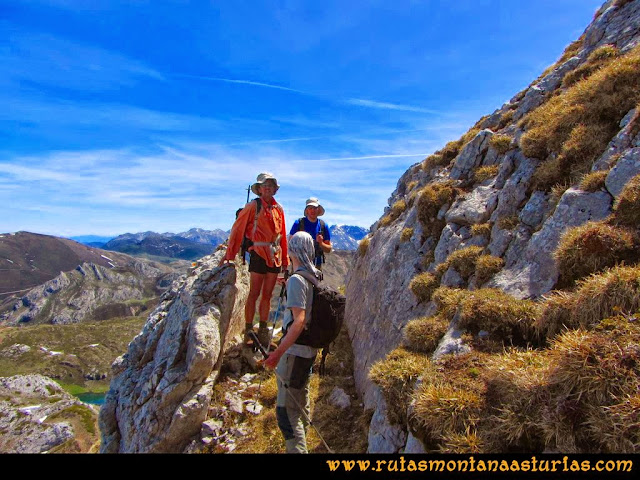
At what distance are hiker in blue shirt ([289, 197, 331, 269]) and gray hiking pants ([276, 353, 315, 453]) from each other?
22.1ft

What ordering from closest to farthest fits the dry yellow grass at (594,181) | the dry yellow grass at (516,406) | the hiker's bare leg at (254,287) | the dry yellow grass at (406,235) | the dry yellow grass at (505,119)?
the dry yellow grass at (516,406) → the dry yellow grass at (594,181) → the hiker's bare leg at (254,287) → the dry yellow grass at (406,235) → the dry yellow grass at (505,119)

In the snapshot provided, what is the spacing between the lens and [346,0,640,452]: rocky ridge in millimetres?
8195

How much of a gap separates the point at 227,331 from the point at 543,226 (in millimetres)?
12393

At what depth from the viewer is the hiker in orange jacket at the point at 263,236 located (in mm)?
12383

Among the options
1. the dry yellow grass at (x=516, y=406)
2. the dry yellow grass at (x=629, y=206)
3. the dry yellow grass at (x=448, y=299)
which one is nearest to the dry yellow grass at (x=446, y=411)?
the dry yellow grass at (x=516, y=406)

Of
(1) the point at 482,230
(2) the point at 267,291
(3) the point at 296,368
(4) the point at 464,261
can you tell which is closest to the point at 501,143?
(1) the point at 482,230

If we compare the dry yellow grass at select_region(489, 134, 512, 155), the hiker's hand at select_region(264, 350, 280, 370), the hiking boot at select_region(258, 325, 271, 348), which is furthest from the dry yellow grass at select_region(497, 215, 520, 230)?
the hiking boot at select_region(258, 325, 271, 348)

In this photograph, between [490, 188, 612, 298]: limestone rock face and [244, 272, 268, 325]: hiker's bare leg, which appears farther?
[244, 272, 268, 325]: hiker's bare leg

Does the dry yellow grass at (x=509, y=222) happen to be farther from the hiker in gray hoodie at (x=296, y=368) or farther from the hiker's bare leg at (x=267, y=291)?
the hiker's bare leg at (x=267, y=291)

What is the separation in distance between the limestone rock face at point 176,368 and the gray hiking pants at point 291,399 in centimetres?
568

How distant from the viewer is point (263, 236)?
12.4 meters

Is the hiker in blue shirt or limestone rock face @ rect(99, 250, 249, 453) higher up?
the hiker in blue shirt
